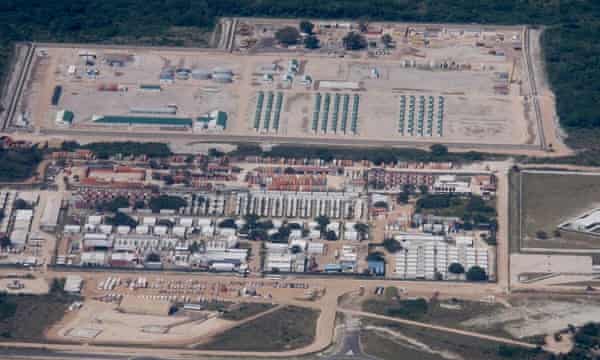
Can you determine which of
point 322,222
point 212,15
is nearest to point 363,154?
point 322,222

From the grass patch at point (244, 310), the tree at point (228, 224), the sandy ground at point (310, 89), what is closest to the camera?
the grass patch at point (244, 310)

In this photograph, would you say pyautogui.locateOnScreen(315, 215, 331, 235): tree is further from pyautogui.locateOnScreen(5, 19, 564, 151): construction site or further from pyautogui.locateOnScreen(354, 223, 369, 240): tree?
pyautogui.locateOnScreen(5, 19, 564, 151): construction site

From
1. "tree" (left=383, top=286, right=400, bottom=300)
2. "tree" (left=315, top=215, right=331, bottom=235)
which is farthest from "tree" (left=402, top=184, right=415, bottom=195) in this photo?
"tree" (left=383, top=286, right=400, bottom=300)

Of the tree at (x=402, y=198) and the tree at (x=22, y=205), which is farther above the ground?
the tree at (x=402, y=198)

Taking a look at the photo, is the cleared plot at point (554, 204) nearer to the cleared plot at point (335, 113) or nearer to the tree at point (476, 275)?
the tree at point (476, 275)

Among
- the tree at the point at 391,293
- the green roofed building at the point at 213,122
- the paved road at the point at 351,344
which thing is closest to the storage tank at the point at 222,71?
the green roofed building at the point at 213,122
